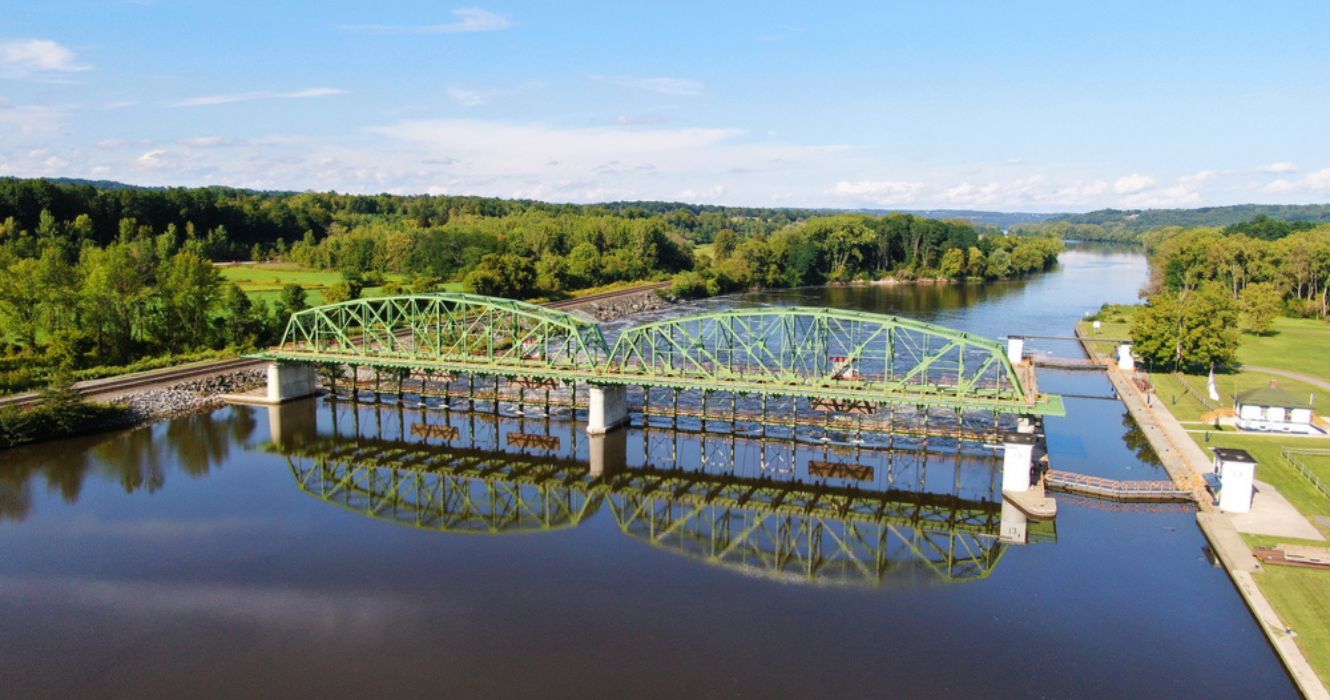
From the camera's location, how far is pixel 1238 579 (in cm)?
2947

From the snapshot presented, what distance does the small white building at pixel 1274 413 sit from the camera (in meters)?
45.8

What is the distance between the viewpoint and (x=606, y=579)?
102 feet

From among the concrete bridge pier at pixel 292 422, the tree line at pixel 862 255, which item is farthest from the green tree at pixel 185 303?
the tree line at pixel 862 255

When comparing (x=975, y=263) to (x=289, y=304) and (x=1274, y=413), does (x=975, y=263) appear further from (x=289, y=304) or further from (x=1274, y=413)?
(x=289, y=304)

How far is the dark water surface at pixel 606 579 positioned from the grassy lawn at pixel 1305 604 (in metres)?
1.08

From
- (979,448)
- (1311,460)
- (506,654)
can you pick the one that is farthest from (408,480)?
(1311,460)

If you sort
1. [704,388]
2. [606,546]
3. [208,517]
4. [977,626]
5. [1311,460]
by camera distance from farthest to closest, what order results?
[704,388] → [1311,460] → [208,517] → [606,546] → [977,626]

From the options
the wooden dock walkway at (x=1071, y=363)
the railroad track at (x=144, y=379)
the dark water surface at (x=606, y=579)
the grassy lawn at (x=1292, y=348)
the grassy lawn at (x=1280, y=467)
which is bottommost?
the dark water surface at (x=606, y=579)

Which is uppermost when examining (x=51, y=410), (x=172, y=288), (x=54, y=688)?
(x=172, y=288)

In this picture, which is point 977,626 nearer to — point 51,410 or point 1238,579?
point 1238,579

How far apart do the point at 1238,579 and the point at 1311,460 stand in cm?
1638

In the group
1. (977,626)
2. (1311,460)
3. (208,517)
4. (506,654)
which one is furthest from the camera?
(1311,460)

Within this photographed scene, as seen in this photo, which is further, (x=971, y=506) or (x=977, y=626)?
(x=971, y=506)

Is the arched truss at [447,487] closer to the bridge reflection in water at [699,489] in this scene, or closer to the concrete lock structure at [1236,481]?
the bridge reflection in water at [699,489]
